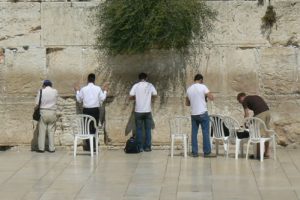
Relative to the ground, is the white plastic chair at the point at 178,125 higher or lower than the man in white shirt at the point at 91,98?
lower

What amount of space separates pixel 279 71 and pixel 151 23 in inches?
112

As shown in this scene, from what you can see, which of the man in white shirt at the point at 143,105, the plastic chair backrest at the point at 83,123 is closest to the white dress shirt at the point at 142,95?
the man in white shirt at the point at 143,105

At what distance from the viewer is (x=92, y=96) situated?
1417cm

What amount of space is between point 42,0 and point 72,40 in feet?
3.38

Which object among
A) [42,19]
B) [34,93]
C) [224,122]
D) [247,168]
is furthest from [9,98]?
[247,168]

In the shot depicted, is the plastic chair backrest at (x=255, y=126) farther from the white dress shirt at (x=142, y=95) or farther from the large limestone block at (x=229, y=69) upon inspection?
the white dress shirt at (x=142, y=95)

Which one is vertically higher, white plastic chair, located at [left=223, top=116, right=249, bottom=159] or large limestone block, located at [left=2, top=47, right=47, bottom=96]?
large limestone block, located at [left=2, top=47, right=47, bottom=96]

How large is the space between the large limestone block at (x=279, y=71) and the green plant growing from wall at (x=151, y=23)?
142cm

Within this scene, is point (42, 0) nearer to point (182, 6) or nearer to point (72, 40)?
point (72, 40)

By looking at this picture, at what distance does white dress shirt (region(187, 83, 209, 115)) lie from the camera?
13.3 m

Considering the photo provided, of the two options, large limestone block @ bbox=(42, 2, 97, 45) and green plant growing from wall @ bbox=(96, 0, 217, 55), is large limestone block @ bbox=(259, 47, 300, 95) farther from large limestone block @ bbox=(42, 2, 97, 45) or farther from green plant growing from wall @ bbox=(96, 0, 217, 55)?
large limestone block @ bbox=(42, 2, 97, 45)

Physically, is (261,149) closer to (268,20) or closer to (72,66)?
(268,20)

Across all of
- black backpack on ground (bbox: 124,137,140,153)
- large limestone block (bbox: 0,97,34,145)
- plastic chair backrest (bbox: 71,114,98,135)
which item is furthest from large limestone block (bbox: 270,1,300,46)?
large limestone block (bbox: 0,97,34,145)

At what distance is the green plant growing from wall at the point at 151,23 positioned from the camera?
14023 mm
